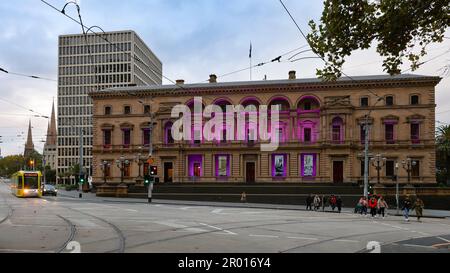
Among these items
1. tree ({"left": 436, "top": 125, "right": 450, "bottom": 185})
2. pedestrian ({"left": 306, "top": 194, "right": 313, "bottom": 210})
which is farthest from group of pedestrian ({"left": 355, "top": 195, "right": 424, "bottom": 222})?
tree ({"left": 436, "top": 125, "right": 450, "bottom": 185})

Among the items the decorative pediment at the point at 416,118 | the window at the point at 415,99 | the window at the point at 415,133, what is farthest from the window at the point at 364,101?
the window at the point at 415,133

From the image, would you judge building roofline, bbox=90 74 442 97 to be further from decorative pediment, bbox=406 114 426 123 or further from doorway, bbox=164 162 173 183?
doorway, bbox=164 162 173 183

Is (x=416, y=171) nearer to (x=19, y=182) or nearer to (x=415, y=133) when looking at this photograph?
(x=415, y=133)

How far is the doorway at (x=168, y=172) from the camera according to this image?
62281 mm

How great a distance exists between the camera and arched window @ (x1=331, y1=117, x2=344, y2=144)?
57031 mm

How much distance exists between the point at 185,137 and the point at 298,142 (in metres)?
15.3

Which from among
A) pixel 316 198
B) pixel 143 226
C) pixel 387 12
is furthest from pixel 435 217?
pixel 387 12

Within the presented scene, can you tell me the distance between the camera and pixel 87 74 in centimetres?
12600

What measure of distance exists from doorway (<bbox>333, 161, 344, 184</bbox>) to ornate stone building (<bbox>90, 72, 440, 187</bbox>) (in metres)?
0.06

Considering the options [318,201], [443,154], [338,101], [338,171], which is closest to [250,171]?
[338,171]

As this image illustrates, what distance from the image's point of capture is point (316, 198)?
120 ft
